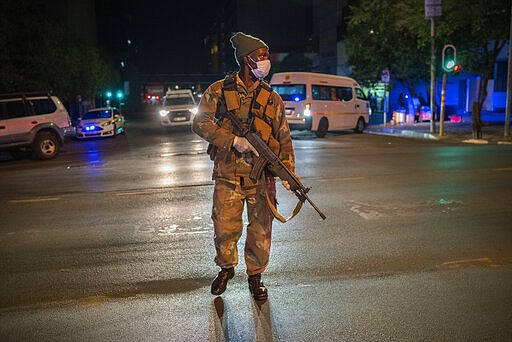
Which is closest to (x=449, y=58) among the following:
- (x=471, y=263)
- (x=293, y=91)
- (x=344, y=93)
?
(x=344, y=93)

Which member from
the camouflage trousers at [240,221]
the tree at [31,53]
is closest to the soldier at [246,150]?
the camouflage trousers at [240,221]

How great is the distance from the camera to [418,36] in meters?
21.1

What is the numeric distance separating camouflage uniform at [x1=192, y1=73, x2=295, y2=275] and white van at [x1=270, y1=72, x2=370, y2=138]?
49.6 ft

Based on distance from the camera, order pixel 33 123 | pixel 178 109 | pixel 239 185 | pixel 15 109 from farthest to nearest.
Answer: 1. pixel 178 109
2. pixel 33 123
3. pixel 15 109
4. pixel 239 185

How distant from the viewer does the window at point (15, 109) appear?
15000 mm

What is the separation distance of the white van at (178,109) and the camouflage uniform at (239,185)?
2318 cm

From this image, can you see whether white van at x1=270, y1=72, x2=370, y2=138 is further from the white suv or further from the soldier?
the soldier

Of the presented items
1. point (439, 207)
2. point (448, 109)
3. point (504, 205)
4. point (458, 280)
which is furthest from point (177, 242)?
point (448, 109)

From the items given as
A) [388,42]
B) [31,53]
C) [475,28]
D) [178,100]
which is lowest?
[178,100]

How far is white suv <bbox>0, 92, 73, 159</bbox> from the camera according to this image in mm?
14914

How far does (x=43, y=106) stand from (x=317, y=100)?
1015 centimetres

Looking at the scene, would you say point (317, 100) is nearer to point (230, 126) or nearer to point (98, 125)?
point (98, 125)

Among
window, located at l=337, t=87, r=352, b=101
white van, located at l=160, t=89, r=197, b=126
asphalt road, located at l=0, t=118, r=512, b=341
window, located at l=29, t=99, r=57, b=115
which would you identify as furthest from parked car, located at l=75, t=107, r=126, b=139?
asphalt road, located at l=0, t=118, r=512, b=341

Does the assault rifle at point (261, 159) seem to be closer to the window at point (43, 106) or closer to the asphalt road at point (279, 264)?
the asphalt road at point (279, 264)
